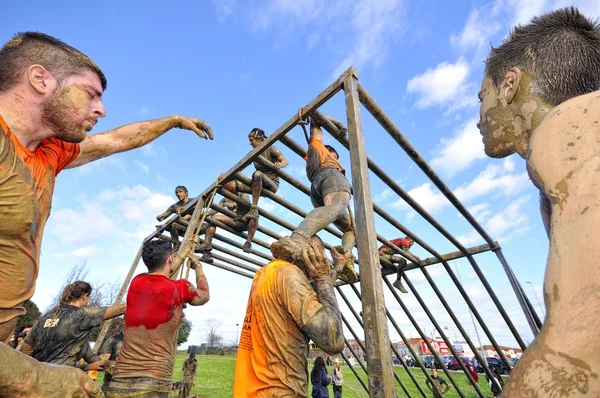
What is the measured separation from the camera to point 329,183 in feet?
11.5

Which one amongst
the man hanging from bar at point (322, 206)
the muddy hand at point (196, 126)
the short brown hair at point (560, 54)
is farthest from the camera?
the muddy hand at point (196, 126)

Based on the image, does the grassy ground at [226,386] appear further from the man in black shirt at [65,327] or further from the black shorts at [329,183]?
the black shorts at [329,183]

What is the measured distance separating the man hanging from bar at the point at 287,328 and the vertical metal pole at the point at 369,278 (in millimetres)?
225

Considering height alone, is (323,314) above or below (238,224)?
below

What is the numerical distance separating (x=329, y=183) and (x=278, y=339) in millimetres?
1768

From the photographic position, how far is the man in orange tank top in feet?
4.67

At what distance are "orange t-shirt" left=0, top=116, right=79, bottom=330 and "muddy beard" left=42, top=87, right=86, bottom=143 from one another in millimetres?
164

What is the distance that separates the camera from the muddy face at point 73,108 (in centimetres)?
166

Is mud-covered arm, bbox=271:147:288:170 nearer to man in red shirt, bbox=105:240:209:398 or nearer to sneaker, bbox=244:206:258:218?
sneaker, bbox=244:206:258:218

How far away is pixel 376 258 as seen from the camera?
216cm

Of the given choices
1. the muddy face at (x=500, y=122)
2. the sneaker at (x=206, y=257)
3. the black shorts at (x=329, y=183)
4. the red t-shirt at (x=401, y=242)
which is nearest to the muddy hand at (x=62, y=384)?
the muddy face at (x=500, y=122)

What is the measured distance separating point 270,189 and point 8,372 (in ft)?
14.5

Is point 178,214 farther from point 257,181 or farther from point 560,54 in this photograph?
point 560,54

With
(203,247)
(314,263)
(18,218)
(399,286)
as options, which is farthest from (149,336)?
(399,286)
